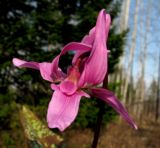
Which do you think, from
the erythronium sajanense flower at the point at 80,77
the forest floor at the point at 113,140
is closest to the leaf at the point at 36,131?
the erythronium sajanense flower at the point at 80,77

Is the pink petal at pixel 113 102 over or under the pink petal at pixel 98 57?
under

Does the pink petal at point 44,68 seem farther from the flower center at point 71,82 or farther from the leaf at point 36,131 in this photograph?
the leaf at point 36,131

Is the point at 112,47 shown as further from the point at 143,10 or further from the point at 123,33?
the point at 143,10

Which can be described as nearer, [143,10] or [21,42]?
[21,42]

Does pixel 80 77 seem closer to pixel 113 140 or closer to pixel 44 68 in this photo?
pixel 44 68

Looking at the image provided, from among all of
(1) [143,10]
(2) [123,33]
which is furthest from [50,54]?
(1) [143,10]

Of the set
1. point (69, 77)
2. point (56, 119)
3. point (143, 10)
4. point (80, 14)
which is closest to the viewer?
point (56, 119)

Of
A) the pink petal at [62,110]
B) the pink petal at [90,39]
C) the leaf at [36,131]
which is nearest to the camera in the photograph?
the pink petal at [62,110]
